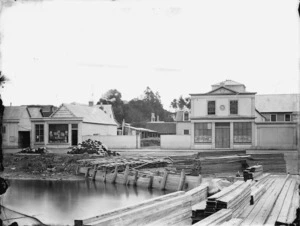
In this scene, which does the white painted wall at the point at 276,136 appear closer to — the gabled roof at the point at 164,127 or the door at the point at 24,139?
the gabled roof at the point at 164,127

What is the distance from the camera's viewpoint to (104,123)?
4725 centimetres

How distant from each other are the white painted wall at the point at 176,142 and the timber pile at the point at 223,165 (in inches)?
636

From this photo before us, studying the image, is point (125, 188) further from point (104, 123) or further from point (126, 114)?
point (126, 114)

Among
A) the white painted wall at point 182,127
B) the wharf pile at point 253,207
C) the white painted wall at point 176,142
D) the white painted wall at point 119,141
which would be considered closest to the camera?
the wharf pile at point 253,207

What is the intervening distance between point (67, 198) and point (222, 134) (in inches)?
890

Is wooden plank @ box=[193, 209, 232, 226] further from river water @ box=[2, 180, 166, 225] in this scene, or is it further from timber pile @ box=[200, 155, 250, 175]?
timber pile @ box=[200, 155, 250, 175]

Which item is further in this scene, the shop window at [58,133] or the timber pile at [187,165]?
the shop window at [58,133]

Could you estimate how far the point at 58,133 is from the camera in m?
41.1

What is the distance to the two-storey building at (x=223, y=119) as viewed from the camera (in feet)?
125

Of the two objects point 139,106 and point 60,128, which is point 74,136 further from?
point 139,106

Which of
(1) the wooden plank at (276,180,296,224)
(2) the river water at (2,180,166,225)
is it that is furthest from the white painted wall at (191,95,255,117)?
(1) the wooden plank at (276,180,296,224)

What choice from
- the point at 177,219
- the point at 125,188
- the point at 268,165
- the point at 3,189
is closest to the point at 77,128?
the point at 125,188

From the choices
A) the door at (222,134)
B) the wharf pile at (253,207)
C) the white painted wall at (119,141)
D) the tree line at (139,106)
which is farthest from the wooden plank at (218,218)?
the tree line at (139,106)

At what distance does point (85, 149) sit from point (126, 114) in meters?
40.5
